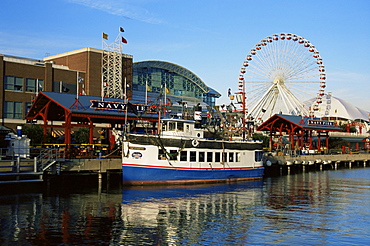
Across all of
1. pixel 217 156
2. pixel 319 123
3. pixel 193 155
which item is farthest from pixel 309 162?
pixel 193 155

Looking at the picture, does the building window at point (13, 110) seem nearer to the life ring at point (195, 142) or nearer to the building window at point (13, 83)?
the building window at point (13, 83)

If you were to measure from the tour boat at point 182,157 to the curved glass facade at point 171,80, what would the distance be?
6296cm

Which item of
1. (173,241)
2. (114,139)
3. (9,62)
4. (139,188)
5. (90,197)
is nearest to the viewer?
(173,241)

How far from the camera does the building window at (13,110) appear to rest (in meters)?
68.1

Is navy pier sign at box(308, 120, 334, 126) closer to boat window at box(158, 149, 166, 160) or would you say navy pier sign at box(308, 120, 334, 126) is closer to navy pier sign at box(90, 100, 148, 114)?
navy pier sign at box(90, 100, 148, 114)

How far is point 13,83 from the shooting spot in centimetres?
6931

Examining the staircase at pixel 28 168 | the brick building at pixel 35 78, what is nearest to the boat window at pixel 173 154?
the staircase at pixel 28 168

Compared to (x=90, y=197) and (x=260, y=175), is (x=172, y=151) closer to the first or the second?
(x=90, y=197)

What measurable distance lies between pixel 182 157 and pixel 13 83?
40396mm

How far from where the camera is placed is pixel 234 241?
2109 cm

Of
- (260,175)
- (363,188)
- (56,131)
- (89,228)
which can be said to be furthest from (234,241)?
(56,131)

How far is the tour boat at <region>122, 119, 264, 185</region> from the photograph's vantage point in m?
38.9

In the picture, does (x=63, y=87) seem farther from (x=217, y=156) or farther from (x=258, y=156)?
(x=217, y=156)

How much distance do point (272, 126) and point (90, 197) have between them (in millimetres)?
50698
